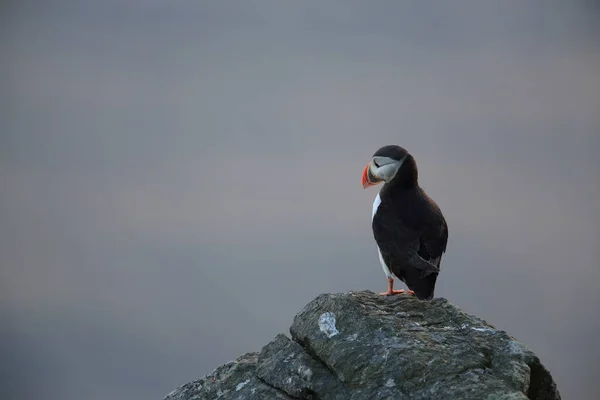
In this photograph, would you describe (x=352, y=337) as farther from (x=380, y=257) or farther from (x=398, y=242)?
(x=380, y=257)

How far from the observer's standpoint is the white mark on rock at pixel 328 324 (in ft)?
22.3

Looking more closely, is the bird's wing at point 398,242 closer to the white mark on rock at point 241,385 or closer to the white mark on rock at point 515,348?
the white mark on rock at point 515,348

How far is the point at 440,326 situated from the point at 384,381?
121 cm

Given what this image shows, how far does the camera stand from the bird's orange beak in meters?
8.96

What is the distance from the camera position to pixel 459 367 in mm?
6105

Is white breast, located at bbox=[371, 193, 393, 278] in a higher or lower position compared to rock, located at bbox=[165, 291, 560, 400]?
higher

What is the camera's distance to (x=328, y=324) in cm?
690

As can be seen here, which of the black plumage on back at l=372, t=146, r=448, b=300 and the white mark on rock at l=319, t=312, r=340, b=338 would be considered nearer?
the white mark on rock at l=319, t=312, r=340, b=338

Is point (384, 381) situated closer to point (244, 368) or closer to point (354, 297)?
point (354, 297)

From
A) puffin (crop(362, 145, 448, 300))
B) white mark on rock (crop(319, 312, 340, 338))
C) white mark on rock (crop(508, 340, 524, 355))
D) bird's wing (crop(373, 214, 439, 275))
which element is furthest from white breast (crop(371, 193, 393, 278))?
white mark on rock (crop(508, 340, 524, 355))

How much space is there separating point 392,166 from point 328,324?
2.56 meters

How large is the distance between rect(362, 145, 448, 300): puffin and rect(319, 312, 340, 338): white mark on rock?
138 centimetres

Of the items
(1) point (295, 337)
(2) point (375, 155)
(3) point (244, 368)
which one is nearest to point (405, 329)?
(1) point (295, 337)

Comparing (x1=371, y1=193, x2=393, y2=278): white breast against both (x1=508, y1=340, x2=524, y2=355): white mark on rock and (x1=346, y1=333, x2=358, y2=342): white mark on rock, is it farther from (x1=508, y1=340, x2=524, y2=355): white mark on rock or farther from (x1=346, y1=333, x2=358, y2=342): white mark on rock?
(x1=508, y1=340, x2=524, y2=355): white mark on rock
